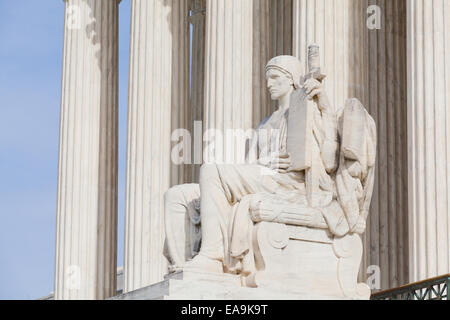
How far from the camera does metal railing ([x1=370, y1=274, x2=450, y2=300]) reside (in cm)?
3233

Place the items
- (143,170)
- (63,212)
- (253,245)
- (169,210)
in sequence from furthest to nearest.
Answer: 1. (63,212)
2. (143,170)
3. (169,210)
4. (253,245)

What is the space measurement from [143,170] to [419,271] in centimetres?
1470

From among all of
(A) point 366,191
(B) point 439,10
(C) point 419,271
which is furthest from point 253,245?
(B) point 439,10

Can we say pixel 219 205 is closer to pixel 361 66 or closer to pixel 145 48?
pixel 361 66

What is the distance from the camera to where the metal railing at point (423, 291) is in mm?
32328

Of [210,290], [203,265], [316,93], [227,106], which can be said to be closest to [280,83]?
[316,93]

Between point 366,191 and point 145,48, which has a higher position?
point 145,48

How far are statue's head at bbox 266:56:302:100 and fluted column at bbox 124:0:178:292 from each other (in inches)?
689

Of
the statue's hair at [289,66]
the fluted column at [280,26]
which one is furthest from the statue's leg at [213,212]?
the fluted column at [280,26]

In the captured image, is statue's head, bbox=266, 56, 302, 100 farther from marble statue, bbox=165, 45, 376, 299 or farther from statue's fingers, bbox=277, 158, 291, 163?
statue's fingers, bbox=277, 158, 291, 163

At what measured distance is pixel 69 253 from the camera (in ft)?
172

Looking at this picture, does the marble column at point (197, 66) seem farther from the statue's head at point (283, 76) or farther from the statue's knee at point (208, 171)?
the statue's knee at point (208, 171)

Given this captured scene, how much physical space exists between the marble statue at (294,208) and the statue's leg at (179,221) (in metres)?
0.02

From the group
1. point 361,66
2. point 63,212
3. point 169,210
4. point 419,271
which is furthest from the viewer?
point 63,212
